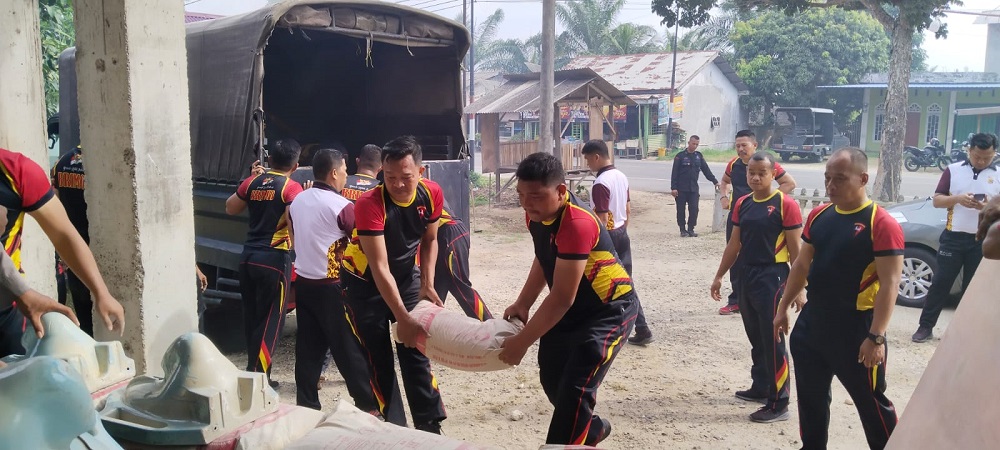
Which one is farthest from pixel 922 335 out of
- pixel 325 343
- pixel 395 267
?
pixel 325 343

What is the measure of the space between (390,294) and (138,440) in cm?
177

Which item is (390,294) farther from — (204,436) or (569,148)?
(569,148)

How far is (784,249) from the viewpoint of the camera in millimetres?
4938

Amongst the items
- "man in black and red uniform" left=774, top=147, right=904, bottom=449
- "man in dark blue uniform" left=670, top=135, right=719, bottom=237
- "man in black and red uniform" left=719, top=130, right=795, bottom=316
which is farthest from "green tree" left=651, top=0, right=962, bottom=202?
"man in black and red uniform" left=774, top=147, right=904, bottom=449

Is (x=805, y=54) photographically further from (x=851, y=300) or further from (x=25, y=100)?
(x=25, y=100)

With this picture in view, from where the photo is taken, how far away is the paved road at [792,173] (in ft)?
65.3

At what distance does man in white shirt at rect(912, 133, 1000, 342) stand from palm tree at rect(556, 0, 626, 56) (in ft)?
114

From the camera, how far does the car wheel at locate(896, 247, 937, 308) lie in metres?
7.33

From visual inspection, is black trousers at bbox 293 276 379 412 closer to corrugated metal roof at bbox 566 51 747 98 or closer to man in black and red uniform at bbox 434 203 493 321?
man in black and red uniform at bbox 434 203 493 321

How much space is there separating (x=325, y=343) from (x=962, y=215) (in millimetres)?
4978

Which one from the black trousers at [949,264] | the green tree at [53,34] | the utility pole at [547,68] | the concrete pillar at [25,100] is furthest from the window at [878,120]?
the concrete pillar at [25,100]

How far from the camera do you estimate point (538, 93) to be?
16.5 m

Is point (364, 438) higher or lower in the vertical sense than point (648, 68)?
lower

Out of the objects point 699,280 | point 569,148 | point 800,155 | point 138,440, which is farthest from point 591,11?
point 138,440
